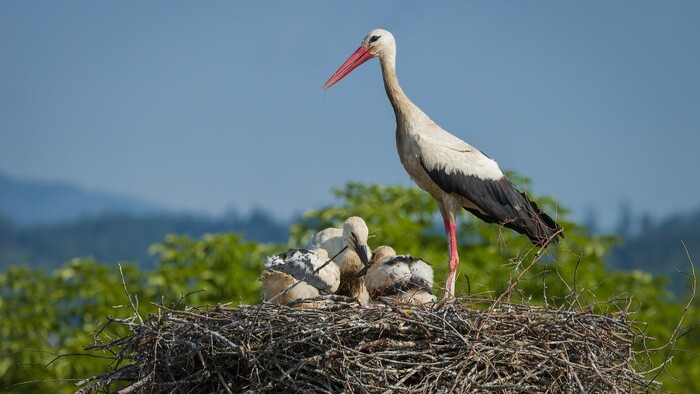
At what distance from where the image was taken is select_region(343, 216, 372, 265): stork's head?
7.43 metres

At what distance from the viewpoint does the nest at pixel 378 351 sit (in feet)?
19.1

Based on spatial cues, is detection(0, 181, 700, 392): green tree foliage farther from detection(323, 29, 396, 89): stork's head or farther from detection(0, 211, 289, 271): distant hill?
detection(0, 211, 289, 271): distant hill

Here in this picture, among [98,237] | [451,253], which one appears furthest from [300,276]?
[98,237]

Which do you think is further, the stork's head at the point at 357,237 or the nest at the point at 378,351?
the stork's head at the point at 357,237

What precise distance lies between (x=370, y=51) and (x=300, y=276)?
2.08m

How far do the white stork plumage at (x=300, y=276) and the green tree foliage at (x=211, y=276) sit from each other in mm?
7181

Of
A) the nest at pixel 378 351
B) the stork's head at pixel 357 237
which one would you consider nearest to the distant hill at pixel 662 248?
the stork's head at pixel 357 237

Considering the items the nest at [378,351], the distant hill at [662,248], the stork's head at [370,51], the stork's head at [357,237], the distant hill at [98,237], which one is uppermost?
the distant hill at [98,237]

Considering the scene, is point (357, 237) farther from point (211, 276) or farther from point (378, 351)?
point (211, 276)

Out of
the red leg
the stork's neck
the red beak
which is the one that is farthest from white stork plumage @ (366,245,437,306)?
the red beak

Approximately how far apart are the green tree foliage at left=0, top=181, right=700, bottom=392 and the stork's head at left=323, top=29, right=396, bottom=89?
629 centimetres

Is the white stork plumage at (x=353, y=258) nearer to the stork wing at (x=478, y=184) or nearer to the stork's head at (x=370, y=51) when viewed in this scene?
the stork wing at (x=478, y=184)

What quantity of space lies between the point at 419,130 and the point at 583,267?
9.16 m

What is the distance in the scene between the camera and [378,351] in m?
5.93
